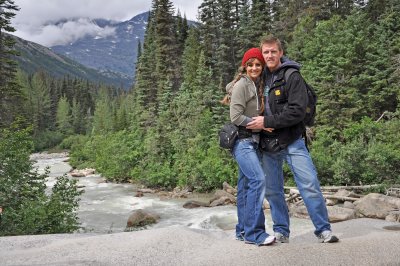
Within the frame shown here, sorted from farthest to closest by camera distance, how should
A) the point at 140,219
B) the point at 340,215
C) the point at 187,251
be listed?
the point at 140,219 < the point at 340,215 < the point at 187,251

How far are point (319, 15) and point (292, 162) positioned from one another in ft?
105

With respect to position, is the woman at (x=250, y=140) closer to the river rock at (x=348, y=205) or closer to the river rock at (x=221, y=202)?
the river rock at (x=348, y=205)

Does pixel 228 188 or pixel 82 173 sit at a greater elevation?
pixel 228 188

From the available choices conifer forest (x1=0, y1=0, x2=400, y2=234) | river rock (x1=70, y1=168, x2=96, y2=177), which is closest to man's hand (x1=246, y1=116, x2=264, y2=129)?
conifer forest (x1=0, y1=0, x2=400, y2=234)

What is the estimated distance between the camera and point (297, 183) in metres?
5.07

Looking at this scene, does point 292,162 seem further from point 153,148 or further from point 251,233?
point 153,148

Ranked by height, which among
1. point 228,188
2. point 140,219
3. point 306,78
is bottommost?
point 228,188

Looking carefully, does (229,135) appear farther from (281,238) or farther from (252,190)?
(281,238)

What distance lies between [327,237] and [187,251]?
1.86m

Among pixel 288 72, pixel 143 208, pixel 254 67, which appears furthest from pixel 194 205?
pixel 288 72

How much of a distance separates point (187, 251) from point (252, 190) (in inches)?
48.0

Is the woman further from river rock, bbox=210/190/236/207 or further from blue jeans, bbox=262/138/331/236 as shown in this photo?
river rock, bbox=210/190/236/207

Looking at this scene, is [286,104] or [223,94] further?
[223,94]

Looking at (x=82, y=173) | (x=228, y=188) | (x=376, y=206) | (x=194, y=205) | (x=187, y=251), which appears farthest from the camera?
(x=82, y=173)
